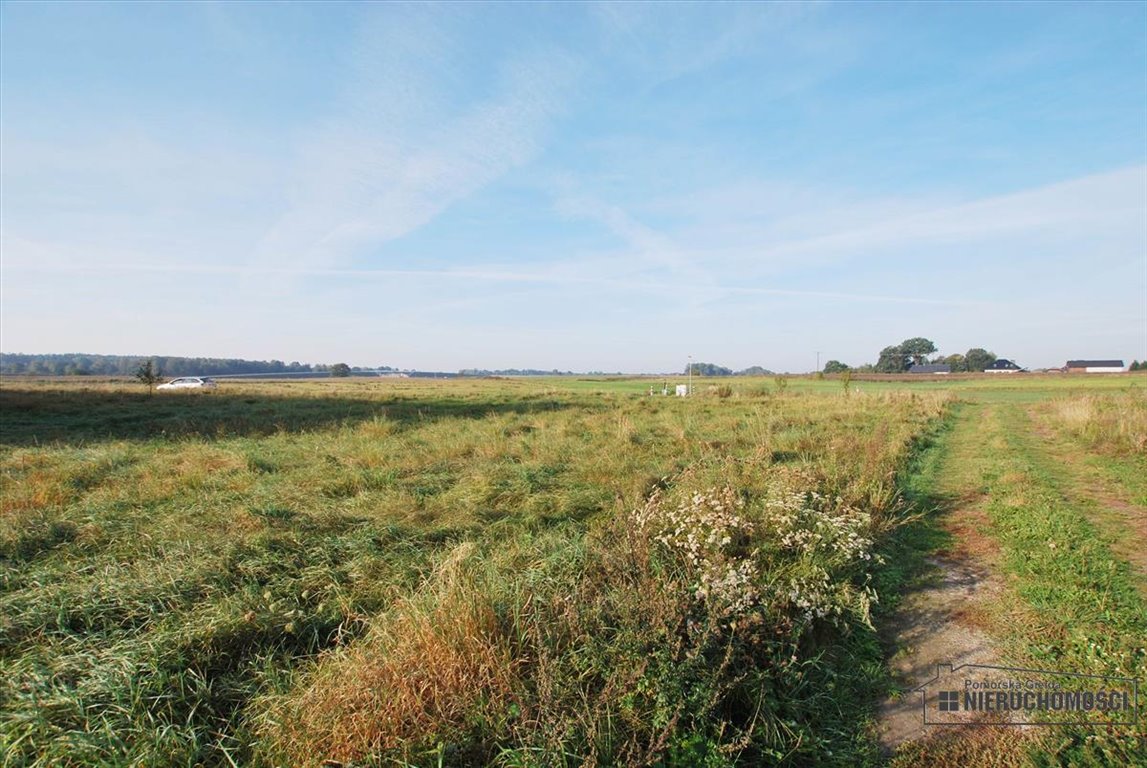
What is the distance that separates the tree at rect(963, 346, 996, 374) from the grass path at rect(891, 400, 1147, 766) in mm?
134488

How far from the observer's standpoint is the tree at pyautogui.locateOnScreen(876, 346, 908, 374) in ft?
372

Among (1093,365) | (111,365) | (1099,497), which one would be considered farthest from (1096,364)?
(111,365)

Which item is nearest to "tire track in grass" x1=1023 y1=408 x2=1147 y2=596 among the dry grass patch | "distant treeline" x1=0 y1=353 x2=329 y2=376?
the dry grass patch

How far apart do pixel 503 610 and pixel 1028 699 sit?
3.41 meters

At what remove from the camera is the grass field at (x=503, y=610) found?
284 centimetres

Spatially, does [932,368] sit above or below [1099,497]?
above

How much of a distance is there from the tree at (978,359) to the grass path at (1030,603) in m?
134

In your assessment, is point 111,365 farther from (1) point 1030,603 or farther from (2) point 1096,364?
(2) point 1096,364

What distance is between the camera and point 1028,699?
336cm

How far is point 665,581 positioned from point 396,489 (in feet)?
17.8

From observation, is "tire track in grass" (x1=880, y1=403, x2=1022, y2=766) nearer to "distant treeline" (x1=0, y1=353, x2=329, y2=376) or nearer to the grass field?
the grass field

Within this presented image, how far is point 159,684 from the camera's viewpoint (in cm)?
312

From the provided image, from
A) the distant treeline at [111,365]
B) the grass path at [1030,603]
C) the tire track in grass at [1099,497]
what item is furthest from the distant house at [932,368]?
the distant treeline at [111,365]

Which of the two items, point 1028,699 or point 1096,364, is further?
point 1096,364
